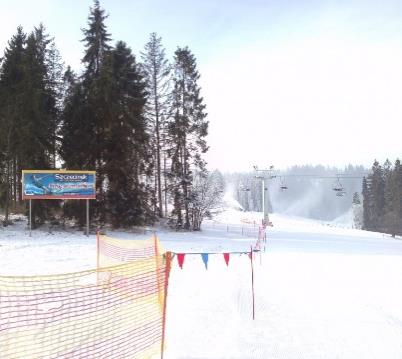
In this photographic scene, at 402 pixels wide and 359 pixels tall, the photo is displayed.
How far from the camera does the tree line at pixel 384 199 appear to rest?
74500 millimetres

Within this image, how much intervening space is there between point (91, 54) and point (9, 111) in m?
7.28

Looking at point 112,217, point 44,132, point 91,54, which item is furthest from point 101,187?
point 91,54

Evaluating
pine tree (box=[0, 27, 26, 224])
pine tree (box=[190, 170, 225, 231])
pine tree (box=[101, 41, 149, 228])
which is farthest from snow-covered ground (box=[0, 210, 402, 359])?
pine tree (box=[190, 170, 225, 231])

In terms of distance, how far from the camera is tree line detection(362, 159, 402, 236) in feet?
244

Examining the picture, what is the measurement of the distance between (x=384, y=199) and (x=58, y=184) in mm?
71863

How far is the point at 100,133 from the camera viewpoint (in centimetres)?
3083

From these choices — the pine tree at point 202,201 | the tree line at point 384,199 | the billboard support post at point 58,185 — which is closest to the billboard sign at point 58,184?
the billboard support post at point 58,185

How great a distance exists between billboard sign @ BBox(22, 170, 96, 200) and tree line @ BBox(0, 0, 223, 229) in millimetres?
2755

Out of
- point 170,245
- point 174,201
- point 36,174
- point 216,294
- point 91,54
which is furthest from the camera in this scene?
point 174,201

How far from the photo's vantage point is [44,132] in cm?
2947

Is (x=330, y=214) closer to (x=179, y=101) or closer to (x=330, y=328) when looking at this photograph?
(x=179, y=101)

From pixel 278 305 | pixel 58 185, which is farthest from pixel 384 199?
pixel 278 305

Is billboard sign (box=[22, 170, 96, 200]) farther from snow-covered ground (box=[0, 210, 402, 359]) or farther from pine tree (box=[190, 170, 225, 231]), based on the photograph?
pine tree (box=[190, 170, 225, 231])

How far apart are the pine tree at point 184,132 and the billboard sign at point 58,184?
9.20 meters
